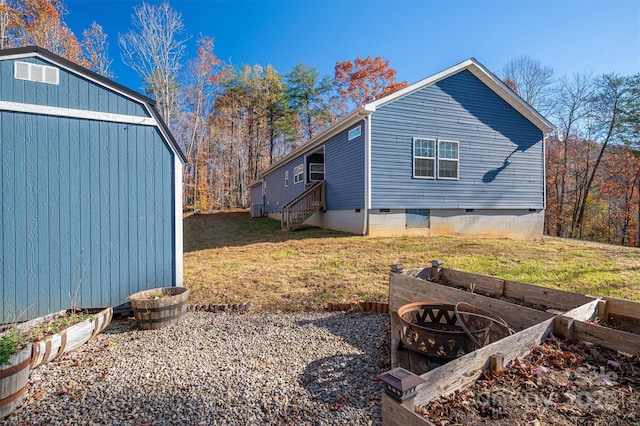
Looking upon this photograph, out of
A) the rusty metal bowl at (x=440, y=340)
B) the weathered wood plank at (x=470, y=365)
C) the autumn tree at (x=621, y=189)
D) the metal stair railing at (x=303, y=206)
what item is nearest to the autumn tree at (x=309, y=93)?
the metal stair railing at (x=303, y=206)

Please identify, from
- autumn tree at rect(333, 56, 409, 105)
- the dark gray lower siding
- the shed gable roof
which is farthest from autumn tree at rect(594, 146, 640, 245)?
the shed gable roof

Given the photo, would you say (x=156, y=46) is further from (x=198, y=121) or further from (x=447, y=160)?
(x=447, y=160)

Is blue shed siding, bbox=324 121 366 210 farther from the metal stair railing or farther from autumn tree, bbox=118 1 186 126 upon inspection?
autumn tree, bbox=118 1 186 126

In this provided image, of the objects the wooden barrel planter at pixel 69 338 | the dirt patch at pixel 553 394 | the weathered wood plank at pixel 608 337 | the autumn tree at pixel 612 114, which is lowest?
the wooden barrel planter at pixel 69 338

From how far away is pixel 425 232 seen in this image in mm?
10609

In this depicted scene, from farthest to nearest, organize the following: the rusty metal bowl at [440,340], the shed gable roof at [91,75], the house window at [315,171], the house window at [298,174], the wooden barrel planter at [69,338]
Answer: the house window at [298,174] < the house window at [315,171] < the shed gable roof at [91,75] < the wooden barrel planter at [69,338] < the rusty metal bowl at [440,340]

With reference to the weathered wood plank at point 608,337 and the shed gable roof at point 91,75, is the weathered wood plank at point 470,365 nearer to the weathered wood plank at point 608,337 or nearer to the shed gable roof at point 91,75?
the weathered wood plank at point 608,337

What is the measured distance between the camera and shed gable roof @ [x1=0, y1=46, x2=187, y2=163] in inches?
141

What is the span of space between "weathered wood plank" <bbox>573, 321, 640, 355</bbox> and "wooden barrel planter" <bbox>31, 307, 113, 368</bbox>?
4.47 metres

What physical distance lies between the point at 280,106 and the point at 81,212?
2492 cm

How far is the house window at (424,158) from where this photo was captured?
34.6ft

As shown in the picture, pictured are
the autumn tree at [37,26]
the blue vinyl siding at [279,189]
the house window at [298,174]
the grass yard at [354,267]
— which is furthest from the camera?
the blue vinyl siding at [279,189]

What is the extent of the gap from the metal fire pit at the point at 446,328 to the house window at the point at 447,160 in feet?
27.8

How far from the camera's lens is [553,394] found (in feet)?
6.38
